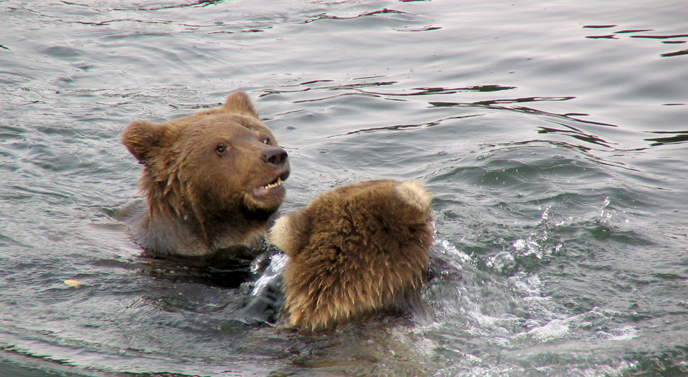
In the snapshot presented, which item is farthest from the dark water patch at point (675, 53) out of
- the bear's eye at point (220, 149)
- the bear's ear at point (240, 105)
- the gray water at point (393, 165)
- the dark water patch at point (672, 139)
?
the bear's eye at point (220, 149)

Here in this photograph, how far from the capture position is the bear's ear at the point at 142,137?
5598 millimetres

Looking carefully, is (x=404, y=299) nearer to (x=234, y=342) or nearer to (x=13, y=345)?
(x=234, y=342)

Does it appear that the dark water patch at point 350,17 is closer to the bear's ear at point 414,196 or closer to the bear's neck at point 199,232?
the bear's neck at point 199,232

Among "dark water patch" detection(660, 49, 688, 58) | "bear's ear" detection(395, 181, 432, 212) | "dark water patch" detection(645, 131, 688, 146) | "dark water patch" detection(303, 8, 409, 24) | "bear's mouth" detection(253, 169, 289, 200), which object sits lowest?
"dark water patch" detection(645, 131, 688, 146)

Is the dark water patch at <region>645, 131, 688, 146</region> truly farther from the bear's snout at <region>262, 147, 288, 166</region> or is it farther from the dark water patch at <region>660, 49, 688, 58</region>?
the bear's snout at <region>262, 147, 288, 166</region>

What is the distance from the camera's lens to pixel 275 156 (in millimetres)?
5320

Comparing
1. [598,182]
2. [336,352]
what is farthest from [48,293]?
[598,182]

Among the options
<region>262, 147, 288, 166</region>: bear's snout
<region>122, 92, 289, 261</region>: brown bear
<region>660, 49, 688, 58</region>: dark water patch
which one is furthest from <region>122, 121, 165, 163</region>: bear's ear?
<region>660, 49, 688, 58</region>: dark water patch

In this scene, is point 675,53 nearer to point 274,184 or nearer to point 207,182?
point 274,184

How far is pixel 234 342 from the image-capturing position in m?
4.17

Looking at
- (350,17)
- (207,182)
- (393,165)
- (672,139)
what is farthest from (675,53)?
(207,182)

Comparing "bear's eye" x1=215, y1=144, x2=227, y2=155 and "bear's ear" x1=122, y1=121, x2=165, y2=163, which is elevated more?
"bear's ear" x1=122, y1=121, x2=165, y2=163

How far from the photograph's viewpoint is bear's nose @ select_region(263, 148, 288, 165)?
529cm

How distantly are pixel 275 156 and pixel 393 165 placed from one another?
121 inches
